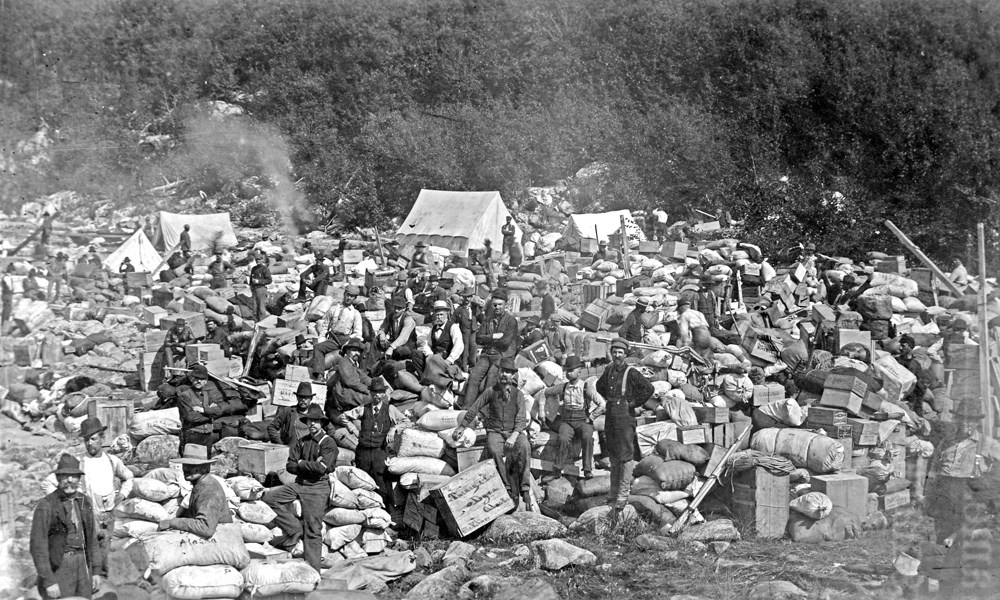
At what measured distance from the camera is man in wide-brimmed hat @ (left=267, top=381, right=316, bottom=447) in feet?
23.8

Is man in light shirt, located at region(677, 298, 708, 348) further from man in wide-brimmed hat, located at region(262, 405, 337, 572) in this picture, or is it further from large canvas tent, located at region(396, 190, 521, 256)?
large canvas tent, located at region(396, 190, 521, 256)

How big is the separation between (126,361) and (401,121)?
5.63 m

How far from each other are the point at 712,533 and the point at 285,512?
10.5 feet

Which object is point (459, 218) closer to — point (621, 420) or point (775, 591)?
point (621, 420)

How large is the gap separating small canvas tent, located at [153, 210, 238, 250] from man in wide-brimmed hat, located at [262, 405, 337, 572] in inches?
357

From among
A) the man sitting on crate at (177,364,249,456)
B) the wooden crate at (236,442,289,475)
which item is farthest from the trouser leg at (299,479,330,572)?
the man sitting on crate at (177,364,249,456)

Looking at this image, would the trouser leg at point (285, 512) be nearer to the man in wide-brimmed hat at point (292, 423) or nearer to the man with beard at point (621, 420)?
the man in wide-brimmed hat at point (292, 423)

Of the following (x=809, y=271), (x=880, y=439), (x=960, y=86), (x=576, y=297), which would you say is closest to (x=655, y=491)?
(x=880, y=439)

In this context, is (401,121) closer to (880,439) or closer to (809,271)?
(809,271)

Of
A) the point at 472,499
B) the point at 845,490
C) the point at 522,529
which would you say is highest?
the point at 472,499

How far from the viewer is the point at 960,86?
515 inches

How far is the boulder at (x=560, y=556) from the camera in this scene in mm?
6398

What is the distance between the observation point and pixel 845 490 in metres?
6.94

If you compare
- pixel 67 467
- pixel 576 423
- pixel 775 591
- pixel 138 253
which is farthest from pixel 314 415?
pixel 138 253
